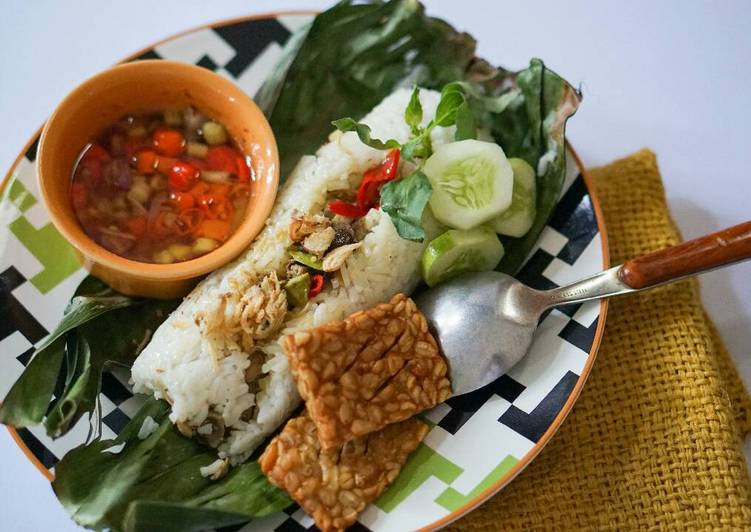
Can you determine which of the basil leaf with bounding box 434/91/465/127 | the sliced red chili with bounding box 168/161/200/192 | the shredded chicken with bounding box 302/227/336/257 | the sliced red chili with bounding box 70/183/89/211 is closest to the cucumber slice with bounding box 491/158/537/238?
the basil leaf with bounding box 434/91/465/127

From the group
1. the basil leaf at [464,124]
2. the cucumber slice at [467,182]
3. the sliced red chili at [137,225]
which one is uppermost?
the sliced red chili at [137,225]

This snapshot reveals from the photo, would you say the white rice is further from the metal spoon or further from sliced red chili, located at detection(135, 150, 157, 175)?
sliced red chili, located at detection(135, 150, 157, 175)

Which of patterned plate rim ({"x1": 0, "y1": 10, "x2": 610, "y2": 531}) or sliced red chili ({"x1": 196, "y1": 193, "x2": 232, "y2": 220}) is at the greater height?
sliced red chili ({"x1": 196, "y1": 193, "x2": 232, "y2": 220})

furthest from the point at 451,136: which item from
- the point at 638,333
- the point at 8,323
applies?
the point at 8,323

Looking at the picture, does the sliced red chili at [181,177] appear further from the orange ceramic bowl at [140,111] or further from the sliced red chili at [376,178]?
the sliced red chili at [376,178]

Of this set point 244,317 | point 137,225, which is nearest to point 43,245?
point 137,225

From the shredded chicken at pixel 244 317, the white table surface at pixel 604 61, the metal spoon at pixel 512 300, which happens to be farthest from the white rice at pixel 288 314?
the white table surface at pixel 604 61

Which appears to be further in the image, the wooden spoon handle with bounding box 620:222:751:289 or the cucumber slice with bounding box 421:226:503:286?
the cucumber slice with bounding box 421:226:503:286
